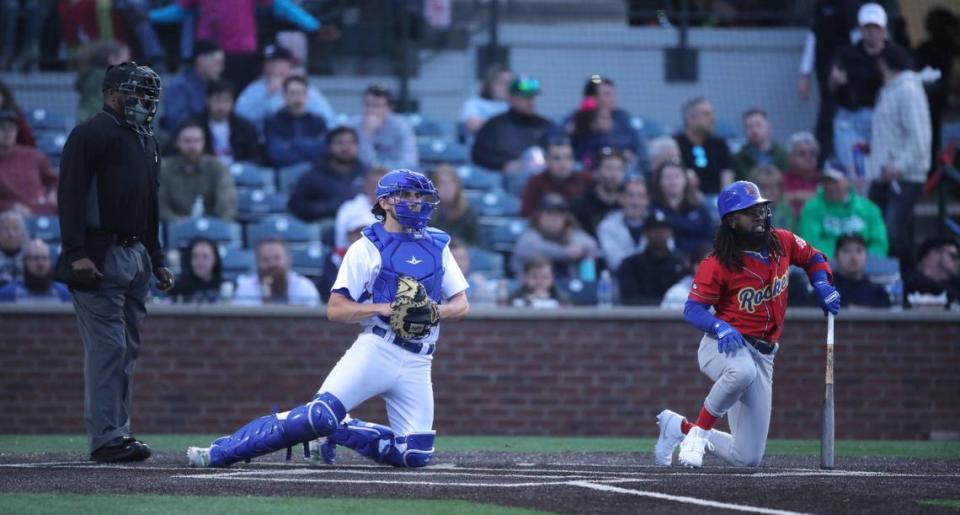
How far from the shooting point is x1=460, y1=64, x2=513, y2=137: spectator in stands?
1664 centimetres

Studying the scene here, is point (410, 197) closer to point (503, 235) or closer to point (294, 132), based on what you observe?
point (503, 235)

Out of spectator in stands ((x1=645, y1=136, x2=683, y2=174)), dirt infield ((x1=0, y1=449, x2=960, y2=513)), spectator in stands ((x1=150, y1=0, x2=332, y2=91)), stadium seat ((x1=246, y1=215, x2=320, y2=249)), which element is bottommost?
dirt infield ((x1=0, y1=449, x2=960, y2=513))

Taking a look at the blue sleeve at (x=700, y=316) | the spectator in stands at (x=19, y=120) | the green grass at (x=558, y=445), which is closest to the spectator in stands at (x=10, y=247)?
the green grass at (x=558, y=445)

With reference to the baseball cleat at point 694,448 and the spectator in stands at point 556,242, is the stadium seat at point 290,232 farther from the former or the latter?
the baseball cleat at point 694,448

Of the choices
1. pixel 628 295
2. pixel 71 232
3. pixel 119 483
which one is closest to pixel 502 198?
pixel 628 295

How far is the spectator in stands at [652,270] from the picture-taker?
14.2 meters

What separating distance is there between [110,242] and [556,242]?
6215mm

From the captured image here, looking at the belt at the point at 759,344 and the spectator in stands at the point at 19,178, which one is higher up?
the spectator in stands at the point at 19,178

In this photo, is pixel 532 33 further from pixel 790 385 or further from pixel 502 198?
pixel 790 385

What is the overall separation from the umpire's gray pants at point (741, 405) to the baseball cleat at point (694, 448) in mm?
175

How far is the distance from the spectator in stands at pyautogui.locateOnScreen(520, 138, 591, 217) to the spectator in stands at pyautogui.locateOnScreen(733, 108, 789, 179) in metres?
1.68

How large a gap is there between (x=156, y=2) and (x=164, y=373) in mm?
5082

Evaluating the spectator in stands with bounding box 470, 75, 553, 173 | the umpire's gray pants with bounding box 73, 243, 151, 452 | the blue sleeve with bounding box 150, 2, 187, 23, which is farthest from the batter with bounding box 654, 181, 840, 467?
the blue sleeve with bounding box 150, 2, 187, 23

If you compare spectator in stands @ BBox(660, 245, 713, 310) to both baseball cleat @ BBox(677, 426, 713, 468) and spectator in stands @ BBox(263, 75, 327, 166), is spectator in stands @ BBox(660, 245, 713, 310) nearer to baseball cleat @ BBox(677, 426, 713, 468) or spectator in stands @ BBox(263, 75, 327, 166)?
spectator in stands @ BBox(263, 75, 327, 166)
